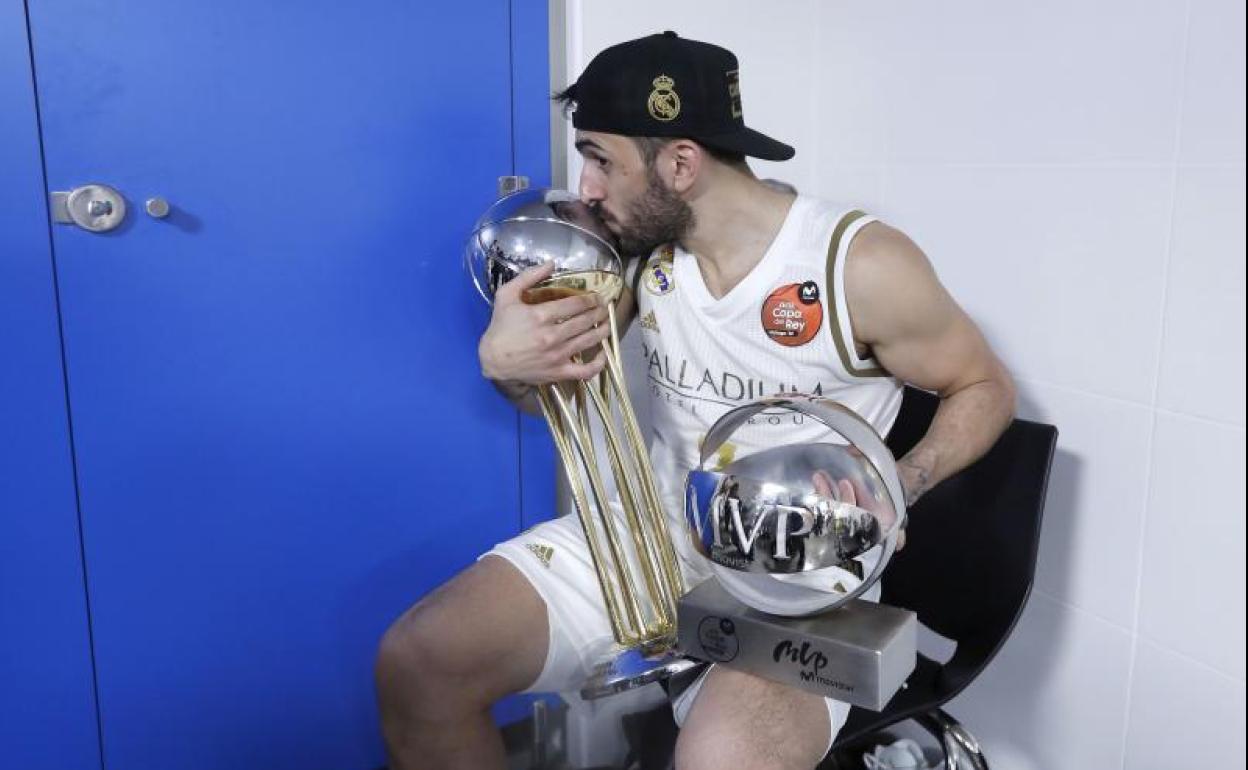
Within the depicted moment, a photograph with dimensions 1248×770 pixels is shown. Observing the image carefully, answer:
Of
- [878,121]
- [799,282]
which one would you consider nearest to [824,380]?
[799,282]

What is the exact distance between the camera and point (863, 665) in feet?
3.12

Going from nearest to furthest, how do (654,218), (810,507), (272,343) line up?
(810,507) → (654,218) → (272,343)

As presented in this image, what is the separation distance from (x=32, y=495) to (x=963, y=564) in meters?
1.18

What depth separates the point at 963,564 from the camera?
49.6 inches

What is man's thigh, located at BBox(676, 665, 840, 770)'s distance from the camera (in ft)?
3.34

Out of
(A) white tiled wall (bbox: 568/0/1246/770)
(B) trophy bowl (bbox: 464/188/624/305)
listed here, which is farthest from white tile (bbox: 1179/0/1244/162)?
(B) trophy bowl (bbox: 464/188/624/305)

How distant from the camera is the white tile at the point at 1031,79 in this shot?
3.98 ft

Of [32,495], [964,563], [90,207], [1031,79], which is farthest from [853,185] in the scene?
[32,495]

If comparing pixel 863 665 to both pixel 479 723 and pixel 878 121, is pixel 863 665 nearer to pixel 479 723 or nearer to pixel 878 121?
pixel 479 723

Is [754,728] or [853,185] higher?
[853,185]

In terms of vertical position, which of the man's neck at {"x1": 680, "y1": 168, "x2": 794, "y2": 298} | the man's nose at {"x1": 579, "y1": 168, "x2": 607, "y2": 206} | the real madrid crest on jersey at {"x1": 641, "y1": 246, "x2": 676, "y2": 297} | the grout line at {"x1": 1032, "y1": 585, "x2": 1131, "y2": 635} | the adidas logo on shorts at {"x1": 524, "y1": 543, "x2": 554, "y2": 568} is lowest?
the grout line at {"x1": 1032, "y1": 585, "x2": 1131, "y2": 635}

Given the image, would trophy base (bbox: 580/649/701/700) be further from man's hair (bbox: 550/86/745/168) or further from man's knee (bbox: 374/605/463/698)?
man's hair (bbox: 550/86/745/168)

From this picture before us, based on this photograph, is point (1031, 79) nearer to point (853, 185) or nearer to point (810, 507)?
point (853, 185)

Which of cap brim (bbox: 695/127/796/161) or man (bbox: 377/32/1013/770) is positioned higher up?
cap brim (bbox: 695/127/796/161)
